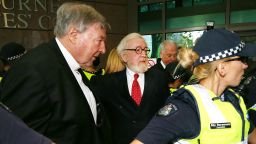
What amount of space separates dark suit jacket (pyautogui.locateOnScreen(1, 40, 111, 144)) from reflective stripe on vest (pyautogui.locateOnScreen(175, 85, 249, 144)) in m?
0.56

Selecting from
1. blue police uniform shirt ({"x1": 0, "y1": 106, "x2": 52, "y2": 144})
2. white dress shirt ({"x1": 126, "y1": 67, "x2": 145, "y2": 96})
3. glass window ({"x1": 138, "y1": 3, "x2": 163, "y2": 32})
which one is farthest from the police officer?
glass window ({"x1": 138, "y1": 3, "x2": 163, "y2": 32})

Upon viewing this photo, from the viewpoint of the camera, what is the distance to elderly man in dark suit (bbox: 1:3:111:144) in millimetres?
1718

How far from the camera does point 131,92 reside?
319cm

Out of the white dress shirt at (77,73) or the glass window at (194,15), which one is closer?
the white dress shirt at (77,73)

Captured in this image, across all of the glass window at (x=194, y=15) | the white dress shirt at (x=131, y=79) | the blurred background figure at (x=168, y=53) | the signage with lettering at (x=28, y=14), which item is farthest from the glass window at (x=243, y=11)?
the white dress shirt at (x=131, y=79)

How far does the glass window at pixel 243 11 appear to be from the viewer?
7.07 meters

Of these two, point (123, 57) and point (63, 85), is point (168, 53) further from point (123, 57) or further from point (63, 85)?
point (63, 85)

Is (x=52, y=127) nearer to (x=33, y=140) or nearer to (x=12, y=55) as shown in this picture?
(x=33, y=140)

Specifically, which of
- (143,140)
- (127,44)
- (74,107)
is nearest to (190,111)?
(143,140)

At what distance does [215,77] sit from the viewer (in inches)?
74.4

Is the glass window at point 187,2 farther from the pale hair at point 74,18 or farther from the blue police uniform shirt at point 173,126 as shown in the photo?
the blue police uniform shirt at point 173,126

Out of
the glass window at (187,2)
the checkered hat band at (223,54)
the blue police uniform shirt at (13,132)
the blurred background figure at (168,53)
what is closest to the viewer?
the blue police uniform shirt at (13,132)

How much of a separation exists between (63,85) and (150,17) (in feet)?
24.4

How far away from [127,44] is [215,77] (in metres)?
1.58
